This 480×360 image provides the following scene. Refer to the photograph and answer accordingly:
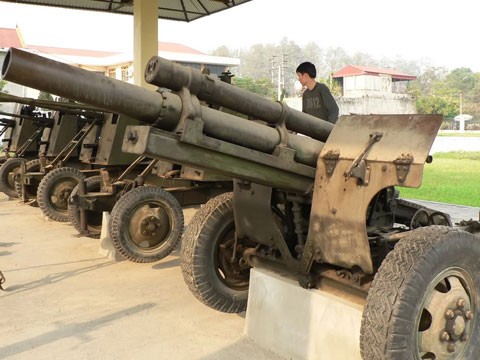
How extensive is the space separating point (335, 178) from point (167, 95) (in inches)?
46.1

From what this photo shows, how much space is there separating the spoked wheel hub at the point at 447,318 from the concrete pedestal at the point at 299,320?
0.41 m

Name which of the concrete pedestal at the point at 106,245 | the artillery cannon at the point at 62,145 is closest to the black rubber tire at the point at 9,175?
the artillery cannon at the point at 62,145

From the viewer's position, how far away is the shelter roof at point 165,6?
12648 millimetres

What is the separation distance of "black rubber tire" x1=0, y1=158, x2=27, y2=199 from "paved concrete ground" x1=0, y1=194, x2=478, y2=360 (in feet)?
15.8

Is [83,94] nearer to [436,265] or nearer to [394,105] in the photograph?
[436,265]

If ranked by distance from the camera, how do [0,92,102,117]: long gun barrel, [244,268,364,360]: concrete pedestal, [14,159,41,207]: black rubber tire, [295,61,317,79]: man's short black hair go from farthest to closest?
[14,159,41,207]: black rubber tire, [0,92,102,117]: long gun barrel, [295,61,317,79]: man's short black hair, [244,268,364,360]: concrete pedestal

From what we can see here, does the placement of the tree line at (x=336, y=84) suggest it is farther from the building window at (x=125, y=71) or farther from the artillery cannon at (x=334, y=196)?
the building window at (x=125, y=71)

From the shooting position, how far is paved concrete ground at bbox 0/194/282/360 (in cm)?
382

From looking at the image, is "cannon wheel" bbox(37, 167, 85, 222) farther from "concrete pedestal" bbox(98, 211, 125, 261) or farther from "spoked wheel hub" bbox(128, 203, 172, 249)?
"spoked wheel hub" bbox(128, 203, 172, 249)

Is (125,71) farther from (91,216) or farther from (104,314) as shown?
(104,314)

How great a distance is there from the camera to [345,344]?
3.29 metres

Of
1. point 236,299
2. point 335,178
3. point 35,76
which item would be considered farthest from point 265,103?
point 236,299

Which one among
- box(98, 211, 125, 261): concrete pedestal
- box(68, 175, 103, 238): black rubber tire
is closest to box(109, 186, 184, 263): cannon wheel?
box(98, 211, 125, 261): concrete pedestal

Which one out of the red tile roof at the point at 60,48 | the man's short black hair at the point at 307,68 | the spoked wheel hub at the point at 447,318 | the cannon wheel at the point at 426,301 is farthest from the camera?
the red tile roof at the point at 60,48
